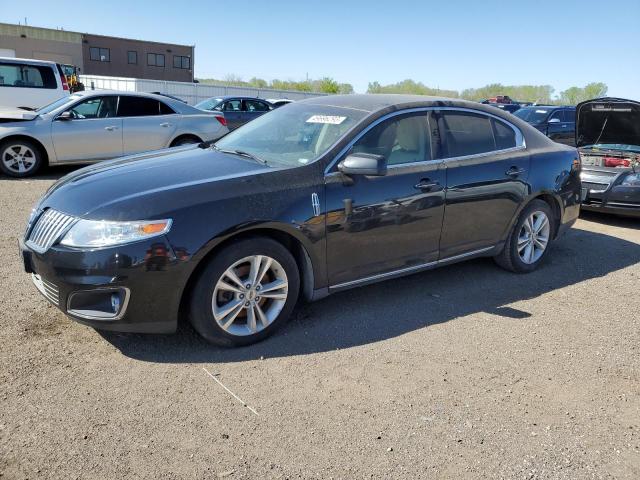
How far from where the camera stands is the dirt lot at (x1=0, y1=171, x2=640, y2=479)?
2568mm

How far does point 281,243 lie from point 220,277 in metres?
0.52

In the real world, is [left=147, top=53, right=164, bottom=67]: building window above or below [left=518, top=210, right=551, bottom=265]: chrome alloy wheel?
above

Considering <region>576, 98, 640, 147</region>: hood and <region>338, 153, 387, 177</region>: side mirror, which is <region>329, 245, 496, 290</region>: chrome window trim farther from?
<region>576, 98, 640, 147</region>: hood

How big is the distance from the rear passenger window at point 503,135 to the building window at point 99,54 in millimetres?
58581

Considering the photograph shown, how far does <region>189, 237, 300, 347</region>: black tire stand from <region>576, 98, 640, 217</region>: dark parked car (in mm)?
5048

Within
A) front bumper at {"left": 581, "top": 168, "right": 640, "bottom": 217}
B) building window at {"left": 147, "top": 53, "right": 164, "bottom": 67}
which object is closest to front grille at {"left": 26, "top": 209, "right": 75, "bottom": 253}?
front bumper at {"left": 581, "top": 168, "right": 640, "bottom": 217}

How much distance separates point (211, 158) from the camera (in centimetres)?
411

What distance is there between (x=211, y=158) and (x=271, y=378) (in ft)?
5.80

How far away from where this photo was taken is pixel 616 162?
24.8 feet

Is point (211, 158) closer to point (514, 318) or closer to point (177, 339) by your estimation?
point (177, 339)

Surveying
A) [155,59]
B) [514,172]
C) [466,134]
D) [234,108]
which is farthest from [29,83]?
[155,59]

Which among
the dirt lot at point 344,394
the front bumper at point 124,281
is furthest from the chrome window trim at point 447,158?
the front bumper at point 124,281

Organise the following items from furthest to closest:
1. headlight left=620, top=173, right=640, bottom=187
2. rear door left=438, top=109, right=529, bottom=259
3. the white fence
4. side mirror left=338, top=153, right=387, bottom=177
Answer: the white fence < headlight left=620, top=173, right=640, bottom=187 < rear door left=438, top=109, right=529, bottom=259 < side mirror left=338, top=153, right=387, bottom=177

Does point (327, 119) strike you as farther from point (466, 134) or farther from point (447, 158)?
point (466, 134)
